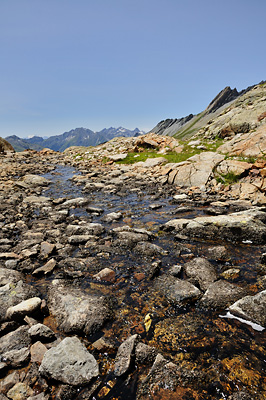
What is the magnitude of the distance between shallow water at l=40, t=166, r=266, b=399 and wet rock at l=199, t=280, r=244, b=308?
26 cm

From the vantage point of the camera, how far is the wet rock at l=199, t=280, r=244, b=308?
6043 mm

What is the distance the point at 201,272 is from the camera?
740cm

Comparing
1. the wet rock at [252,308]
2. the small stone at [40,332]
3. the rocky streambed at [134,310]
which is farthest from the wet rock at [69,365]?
the wet rock at [252,308]

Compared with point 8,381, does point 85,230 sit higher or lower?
higher

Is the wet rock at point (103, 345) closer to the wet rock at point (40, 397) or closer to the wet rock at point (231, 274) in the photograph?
the wet rock at point (40, 397)

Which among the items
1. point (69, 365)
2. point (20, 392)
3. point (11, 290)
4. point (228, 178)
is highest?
point (228, 178)

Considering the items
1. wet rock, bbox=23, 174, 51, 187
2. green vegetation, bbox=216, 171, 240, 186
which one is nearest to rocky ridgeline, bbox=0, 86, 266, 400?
green vegetation, bbox=216, 171, 240, 186

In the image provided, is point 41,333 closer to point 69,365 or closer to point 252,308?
point 69,365

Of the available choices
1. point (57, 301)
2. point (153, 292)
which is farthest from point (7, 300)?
point (153, 292)

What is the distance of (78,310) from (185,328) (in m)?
3.05

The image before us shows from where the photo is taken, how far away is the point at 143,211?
50.0 feet

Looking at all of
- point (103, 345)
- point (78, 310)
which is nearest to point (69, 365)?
point (103, 345)

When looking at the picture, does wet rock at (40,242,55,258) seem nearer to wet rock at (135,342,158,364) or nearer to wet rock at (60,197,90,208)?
wet rock at (135,342,158,364)

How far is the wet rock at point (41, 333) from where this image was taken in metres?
4.97
